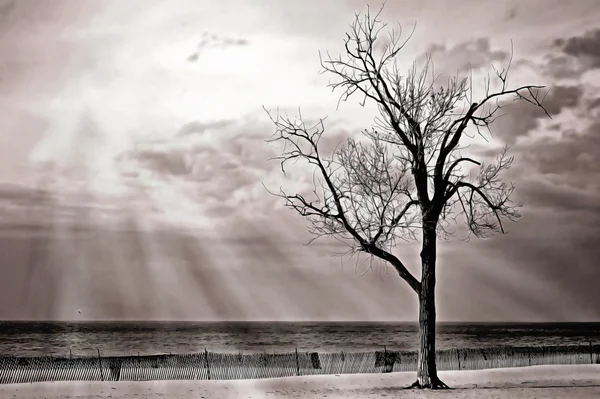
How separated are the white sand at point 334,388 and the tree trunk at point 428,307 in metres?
0.60

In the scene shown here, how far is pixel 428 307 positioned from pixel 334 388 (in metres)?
3.12

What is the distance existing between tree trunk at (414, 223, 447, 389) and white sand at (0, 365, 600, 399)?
597mm

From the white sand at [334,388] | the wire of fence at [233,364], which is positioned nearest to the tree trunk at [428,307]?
the white sand at [334,388]

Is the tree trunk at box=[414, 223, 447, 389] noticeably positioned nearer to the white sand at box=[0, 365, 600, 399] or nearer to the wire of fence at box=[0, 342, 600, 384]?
the white sand at box=[0, 365, 600, 399]

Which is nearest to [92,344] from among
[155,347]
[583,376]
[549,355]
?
[155,347]

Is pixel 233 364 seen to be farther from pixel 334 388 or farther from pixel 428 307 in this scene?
pixel 428 307

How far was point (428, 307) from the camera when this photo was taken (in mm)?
17719

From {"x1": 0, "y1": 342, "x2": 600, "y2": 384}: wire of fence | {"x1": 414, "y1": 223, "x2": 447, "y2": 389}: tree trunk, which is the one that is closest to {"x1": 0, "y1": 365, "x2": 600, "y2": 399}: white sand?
{"x1": 414, "y1": 223, "x2": 447, "y2": 389}: tree trunk

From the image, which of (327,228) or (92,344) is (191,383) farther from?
(92,344)

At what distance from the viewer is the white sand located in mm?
17109

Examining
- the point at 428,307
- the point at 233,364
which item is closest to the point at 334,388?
the point at 428,307

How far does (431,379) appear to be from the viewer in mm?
17734

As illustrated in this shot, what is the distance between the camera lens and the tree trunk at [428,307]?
58.1 ft

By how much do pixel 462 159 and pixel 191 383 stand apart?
8.69 meters
